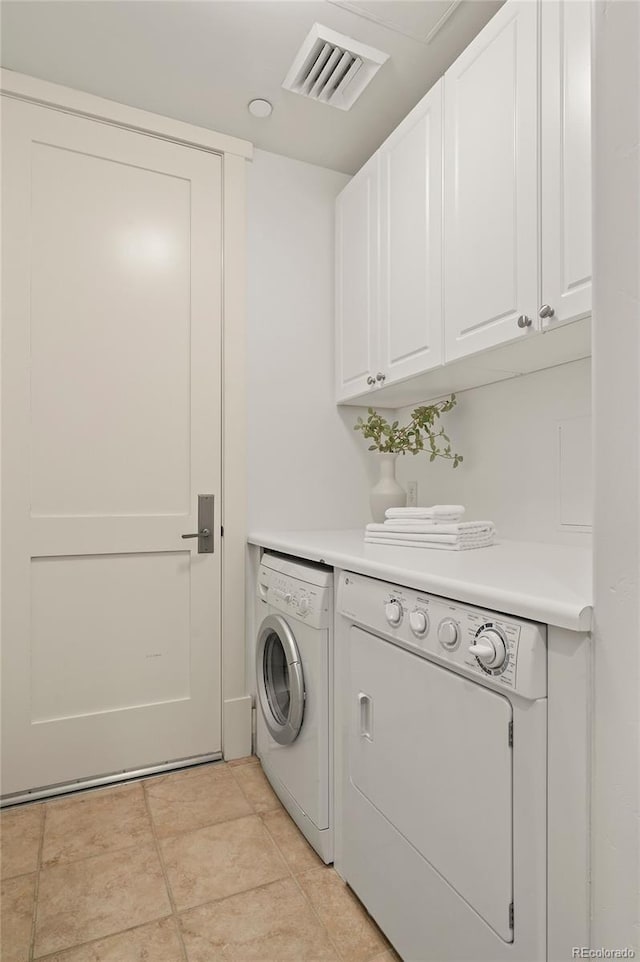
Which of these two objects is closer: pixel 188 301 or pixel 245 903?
pixel 245 903

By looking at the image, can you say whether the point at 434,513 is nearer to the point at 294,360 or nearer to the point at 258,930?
the point at 294,360

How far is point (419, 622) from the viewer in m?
1.11

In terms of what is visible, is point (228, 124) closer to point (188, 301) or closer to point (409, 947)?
point (188, 301)

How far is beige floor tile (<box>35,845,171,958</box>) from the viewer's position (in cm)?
132

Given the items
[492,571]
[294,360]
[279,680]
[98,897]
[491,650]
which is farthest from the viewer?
[294,360]

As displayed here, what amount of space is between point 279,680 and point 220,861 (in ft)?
1.84

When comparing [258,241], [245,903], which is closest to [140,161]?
[258,241]

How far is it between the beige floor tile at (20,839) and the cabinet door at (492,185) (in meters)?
1.98

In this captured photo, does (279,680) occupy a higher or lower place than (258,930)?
higher

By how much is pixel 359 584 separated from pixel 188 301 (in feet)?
4.67

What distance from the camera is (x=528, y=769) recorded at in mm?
875

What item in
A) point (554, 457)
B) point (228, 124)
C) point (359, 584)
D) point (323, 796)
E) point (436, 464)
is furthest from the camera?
point (436, 464)

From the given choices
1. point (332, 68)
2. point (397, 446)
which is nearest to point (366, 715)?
point (397, 446)

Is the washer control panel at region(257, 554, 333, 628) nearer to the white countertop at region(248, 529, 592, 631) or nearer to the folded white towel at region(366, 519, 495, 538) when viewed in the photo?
the white countertop at region(248, 529, 592, 631)
